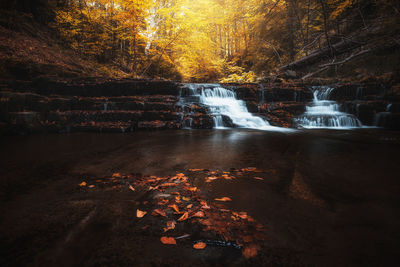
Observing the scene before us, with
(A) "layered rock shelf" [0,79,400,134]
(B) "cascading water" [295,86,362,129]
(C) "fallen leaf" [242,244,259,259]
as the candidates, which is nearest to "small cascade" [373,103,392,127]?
(A) "layered rock shelf" [0,79,400,134]

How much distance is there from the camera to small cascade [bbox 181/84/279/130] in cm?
909

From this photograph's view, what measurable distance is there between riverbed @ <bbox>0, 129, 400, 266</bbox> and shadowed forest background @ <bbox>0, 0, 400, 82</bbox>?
30.2 ft

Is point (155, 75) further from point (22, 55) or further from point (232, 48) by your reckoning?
point (232, 48)

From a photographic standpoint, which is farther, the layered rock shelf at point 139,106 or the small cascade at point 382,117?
the small cascade at point 382,117

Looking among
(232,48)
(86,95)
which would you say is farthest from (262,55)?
(86,95)

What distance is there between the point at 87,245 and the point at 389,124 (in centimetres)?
1129

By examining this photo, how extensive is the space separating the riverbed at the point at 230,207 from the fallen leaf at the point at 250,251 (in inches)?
1.4

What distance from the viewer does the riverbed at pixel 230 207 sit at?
49.0 inches

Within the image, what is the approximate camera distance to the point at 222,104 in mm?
10727

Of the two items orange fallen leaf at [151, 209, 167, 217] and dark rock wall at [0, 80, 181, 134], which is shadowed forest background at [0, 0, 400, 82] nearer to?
dark rock wall at [0, 80, 181, 134]

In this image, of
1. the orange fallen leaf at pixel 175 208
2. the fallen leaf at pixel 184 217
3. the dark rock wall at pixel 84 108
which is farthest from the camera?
the dark rock wall at pixel 84 108

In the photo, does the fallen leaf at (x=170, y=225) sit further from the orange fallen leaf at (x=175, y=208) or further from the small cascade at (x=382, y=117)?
the small cascade at (x=382, y=117)

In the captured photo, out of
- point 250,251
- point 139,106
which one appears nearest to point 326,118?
point 139,106

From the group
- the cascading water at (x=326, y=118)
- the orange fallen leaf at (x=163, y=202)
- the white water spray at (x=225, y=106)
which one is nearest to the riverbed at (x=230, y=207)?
the orange fallen leaf at (x=163, y=202)
